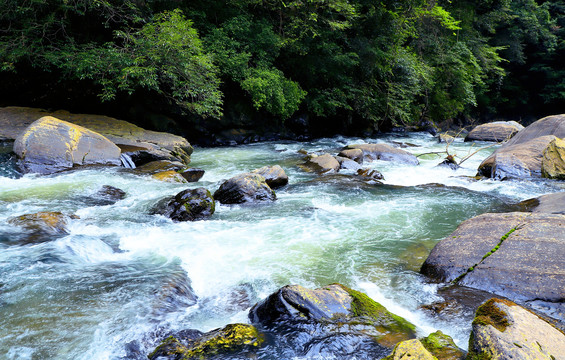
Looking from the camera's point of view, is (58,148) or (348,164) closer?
(58,148)

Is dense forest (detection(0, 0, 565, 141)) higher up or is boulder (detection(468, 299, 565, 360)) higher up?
dense forest (detection(0, 0, 565, 141))

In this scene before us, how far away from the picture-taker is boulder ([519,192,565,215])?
227 inches

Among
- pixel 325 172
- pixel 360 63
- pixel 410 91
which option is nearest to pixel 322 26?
pixel 360 63

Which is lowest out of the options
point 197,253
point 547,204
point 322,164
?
point 197,253

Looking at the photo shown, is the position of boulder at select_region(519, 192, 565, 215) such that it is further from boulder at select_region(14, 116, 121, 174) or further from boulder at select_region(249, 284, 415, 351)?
boulder at select_region(14, 116, 121, 174)

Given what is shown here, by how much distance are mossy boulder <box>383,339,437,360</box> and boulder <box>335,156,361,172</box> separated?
26.4 ft

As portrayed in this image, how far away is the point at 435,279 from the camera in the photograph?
4.31 metres

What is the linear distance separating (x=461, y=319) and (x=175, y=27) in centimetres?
1058

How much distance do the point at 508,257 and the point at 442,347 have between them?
1718mm

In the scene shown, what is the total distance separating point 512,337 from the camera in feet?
8.43

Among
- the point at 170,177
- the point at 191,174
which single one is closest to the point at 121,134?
the point at 191,174

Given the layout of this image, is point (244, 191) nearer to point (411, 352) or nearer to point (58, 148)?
point (58, 148)

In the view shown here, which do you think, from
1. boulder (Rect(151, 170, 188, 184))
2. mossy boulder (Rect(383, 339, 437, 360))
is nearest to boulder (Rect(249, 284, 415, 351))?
mossy boulder (Rect(383, 339, 437, 360))

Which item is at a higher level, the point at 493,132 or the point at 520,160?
the point at 520,160
